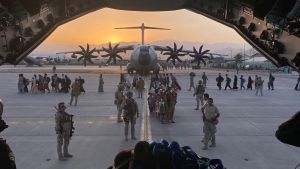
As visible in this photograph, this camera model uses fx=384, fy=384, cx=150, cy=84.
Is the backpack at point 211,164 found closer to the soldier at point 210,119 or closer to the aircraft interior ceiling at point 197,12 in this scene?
the aircraft interior ceiling at point 197,12

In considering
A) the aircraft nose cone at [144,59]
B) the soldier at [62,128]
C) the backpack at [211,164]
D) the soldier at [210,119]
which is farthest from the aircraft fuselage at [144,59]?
the backpack at [211,164]

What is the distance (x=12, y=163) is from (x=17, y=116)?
13.8 meters

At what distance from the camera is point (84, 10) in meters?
10.2

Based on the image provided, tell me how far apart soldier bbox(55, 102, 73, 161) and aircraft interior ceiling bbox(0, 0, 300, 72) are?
188cm

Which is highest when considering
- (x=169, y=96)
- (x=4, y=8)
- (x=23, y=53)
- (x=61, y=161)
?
(x=4, y=8)

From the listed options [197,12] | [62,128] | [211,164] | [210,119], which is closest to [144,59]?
[210,119]

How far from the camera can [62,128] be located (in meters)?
10.1

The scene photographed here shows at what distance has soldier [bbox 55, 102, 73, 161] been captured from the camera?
998 cm

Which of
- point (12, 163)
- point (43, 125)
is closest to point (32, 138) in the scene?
point (43, 125)

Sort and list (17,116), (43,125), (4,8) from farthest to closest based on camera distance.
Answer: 1. (17,116)
2. (43,125)
3. (4,8)

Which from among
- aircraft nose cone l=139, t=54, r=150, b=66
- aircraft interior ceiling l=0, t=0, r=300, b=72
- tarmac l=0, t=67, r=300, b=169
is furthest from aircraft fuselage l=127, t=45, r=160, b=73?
aircraft interior ceiling l=0, t=0, r=300, b=72

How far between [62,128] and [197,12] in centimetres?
475

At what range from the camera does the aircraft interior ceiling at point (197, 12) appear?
6.78 metres

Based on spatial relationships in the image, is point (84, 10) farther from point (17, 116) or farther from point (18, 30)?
point (17, 116)
